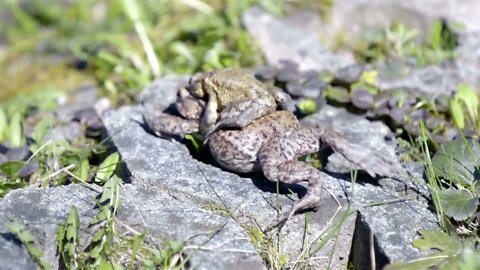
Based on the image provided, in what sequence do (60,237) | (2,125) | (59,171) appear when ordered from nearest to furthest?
(60,237), (59,171), (2,125)

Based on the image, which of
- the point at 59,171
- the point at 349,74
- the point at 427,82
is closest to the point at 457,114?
the point at 427,82

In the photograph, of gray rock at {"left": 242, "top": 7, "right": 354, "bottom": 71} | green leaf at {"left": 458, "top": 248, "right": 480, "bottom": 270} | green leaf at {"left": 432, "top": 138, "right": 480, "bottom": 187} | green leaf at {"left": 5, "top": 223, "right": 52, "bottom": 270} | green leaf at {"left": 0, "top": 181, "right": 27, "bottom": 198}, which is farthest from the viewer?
gray rock at {"left": 242, "top": 7, "right": 354, "bottom": 71}

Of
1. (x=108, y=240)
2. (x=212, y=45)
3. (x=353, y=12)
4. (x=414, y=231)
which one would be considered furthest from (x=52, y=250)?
(x=353, y=12)

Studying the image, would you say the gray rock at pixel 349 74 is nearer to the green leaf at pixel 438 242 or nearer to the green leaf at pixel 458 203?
the green leaf at pixel 458 203

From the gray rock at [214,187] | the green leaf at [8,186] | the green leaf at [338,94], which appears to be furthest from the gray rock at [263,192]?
the green leaf at [8,186]

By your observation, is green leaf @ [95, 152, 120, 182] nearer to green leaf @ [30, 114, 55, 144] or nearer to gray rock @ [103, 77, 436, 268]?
gray rock @ [103, 77, 436, 268]

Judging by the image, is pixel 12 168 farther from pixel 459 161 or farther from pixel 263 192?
pixel 459 161

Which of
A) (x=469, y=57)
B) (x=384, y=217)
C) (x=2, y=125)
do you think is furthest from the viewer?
(x=469, y=57)

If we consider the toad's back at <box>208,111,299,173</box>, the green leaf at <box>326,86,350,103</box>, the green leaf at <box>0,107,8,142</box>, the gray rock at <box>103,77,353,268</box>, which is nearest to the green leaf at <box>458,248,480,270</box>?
the gray rock at <box>103,77,353,268</box>
